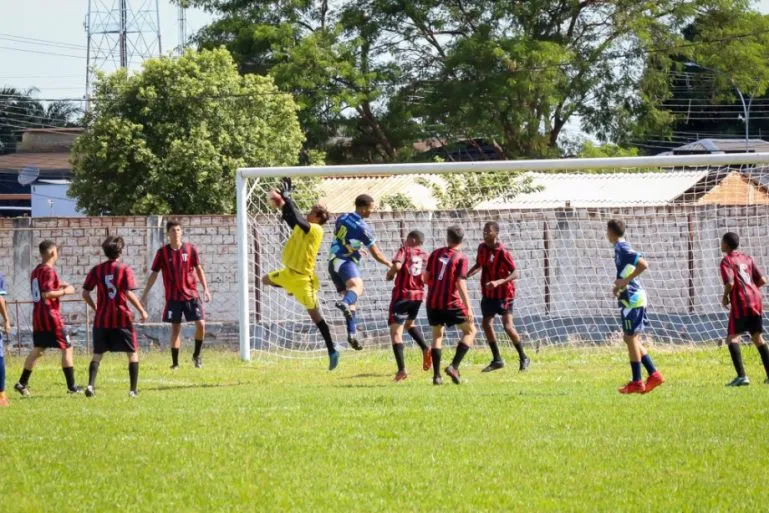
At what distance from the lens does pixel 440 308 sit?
13891 mm

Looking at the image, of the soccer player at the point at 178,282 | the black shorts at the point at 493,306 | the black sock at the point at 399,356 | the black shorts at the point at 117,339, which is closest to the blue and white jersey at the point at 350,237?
the black sock at the point at 399,356

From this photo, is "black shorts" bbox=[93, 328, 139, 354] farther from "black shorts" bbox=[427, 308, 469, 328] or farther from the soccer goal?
the soccer goal

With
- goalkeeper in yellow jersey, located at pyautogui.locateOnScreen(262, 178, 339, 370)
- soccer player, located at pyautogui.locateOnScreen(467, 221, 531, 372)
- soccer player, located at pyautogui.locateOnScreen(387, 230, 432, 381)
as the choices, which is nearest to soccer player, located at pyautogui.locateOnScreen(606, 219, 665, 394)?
soccer player, located at pyautogui.locateOnScreen(387, 230, 432, 381)

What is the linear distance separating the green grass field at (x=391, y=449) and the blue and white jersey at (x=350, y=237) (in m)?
1.94

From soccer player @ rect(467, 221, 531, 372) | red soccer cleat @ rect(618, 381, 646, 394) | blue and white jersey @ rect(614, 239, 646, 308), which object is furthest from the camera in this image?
→ soccer player @ rect(467, 221, 531, 372)

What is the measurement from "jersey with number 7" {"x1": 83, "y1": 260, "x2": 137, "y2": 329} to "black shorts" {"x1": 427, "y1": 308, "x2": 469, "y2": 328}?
3479mm

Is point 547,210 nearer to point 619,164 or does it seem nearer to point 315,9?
point 619,164

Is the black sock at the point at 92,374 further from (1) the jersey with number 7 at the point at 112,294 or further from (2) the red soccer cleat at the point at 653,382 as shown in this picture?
(2) the red soccer cleat at the point at 653,382

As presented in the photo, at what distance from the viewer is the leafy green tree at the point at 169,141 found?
3381cm

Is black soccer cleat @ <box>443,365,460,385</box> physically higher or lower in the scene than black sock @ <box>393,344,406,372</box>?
lower

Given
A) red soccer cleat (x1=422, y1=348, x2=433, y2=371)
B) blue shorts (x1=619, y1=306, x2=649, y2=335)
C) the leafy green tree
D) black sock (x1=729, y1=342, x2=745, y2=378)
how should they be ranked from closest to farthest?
blue shorts (x1=619, y1=306, x2=649, y2=335) → black sock (x1=729, y1=342, x2=745, y2=378) → red soccer cleat (x1=422, y1=348, x2=433, y2=371) → the leafy green tree

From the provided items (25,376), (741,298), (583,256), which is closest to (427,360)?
(741,298)

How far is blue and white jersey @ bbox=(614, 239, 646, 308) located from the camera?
12344mm

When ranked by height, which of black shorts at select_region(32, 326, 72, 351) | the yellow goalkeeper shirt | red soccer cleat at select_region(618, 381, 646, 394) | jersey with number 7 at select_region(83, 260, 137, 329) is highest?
the yellow goalkeeper shirt
